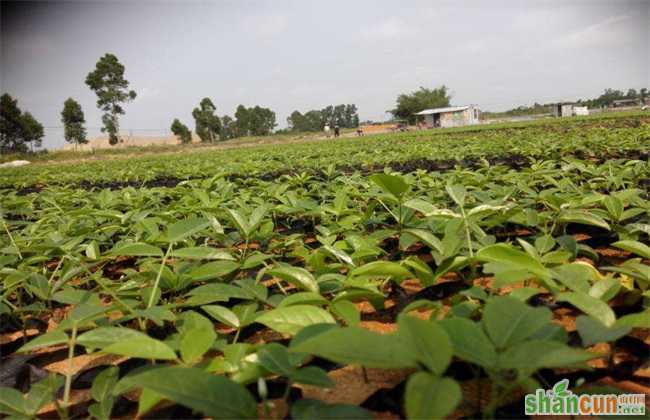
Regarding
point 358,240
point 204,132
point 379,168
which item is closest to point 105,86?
point 204,132

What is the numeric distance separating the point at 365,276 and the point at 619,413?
399 mm

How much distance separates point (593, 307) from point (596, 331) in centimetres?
8

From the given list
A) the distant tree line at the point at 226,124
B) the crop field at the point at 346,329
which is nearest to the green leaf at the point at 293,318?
the crop field at the point at 346,329

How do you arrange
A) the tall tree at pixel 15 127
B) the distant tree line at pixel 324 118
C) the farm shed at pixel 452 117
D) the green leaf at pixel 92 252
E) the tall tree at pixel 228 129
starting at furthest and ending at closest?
the distant tree line at pixel 324 118, the tall tree at pixel 228 129, the farm shed at pixel 452 117, the tall tree at pixel 15 127, the green leaf at pixel 92 252

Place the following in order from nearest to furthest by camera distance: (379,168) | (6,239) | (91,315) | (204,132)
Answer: (91,315) < (6,239) < (379,168) < (204,132)

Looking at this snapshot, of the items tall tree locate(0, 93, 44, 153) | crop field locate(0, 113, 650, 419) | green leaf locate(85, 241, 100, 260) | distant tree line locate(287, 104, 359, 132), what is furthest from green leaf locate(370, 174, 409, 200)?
distant tree line locate(287, 104, 359, 132)

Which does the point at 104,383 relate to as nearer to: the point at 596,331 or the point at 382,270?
the point at 382,270

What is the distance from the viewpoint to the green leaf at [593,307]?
1.62ft

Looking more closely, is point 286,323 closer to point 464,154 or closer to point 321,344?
point 321,344

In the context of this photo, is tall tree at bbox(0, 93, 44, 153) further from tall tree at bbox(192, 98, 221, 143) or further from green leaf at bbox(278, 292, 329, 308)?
green leaf at bbox(278, 292, 329, 308)

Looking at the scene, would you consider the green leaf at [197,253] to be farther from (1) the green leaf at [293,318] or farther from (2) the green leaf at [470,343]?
(2) the green leaf at [470,343]

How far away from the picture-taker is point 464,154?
418 centimetres

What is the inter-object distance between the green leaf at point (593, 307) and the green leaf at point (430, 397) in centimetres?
28

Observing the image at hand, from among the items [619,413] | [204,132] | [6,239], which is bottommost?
[619,413]
